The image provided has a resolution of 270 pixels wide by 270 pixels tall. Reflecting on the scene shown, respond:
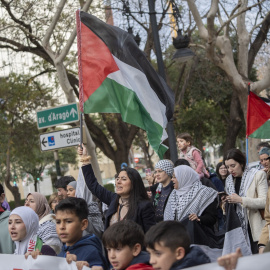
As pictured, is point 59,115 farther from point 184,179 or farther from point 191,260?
point 191,260

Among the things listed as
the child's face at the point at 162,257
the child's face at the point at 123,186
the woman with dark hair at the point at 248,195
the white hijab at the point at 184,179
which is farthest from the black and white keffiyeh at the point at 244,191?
the child's face at the point at 162,257

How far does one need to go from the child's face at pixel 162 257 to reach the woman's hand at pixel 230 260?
2.04 feet

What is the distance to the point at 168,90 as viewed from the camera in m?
7.19

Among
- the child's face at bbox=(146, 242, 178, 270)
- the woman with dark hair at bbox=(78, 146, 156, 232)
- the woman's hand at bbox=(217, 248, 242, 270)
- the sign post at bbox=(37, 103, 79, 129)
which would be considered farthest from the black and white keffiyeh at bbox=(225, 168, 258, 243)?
the sign post at bbox=(37, 103, 79, 129)

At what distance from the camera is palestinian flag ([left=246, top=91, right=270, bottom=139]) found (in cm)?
816

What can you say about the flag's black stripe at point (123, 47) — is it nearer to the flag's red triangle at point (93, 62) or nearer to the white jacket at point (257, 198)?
the flag's red triangle at point (93, 62)

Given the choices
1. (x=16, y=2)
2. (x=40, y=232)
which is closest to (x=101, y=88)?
(x=40, y=232)

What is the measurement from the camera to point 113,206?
5.80 m

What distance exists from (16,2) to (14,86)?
5387mm

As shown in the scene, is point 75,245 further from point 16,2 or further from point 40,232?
point 16,2

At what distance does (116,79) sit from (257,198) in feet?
6.74

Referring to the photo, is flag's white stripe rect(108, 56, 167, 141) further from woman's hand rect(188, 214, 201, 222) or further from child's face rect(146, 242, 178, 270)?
child's face rect(146, 242, 178, 270)

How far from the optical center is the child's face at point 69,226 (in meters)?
4.78

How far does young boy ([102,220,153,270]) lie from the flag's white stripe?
2.34m
